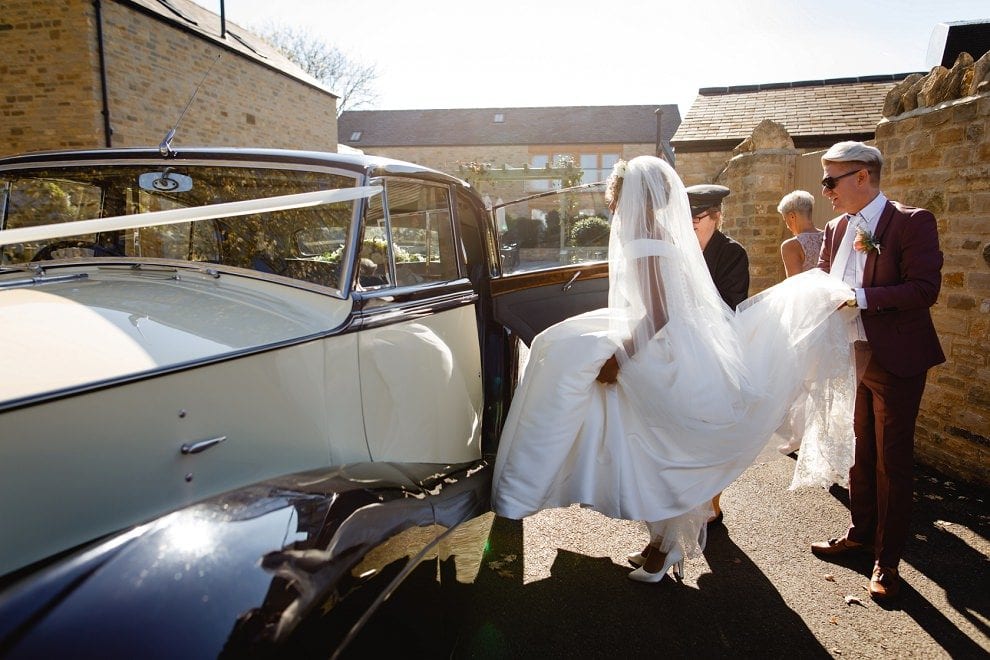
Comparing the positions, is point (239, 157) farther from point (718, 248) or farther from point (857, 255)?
point (857, 255)

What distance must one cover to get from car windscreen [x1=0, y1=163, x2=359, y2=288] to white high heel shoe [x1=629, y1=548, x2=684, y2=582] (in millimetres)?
2050

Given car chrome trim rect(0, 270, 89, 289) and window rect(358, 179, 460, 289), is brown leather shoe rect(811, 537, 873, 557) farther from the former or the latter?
car chrome trim rect(0, 270, 89, 289)

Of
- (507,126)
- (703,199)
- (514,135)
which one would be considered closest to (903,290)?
(703,199)

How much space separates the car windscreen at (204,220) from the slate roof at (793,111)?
931 cm

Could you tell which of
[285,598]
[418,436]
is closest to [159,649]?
[285,598]

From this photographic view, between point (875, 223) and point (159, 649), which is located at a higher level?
point (875, 223)

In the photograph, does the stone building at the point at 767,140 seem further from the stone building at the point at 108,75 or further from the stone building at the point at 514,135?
the stone building at the point at 514,135

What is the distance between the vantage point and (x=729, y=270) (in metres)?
3.80

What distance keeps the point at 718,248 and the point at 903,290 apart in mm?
1225

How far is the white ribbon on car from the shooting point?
1456mm

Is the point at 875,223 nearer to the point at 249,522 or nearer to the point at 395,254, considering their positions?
the point at 395,254

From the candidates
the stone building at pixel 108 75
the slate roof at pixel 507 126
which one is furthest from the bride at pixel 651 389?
the slate roof at pixel 507 126

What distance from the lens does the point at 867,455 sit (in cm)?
315

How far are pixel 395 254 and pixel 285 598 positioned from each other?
5.36ft
